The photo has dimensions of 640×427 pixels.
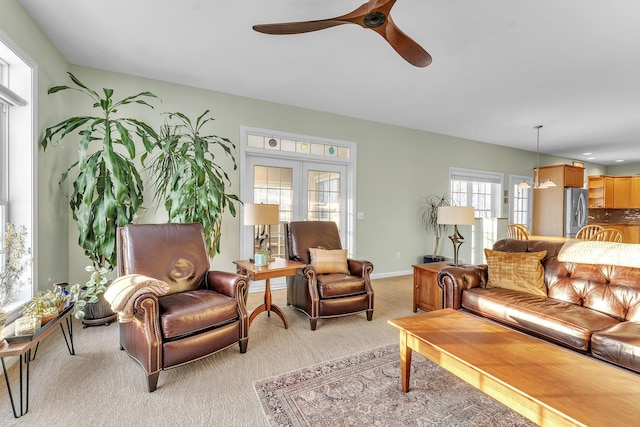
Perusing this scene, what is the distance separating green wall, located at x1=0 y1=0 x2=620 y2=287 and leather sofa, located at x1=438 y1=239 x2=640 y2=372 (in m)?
2.38

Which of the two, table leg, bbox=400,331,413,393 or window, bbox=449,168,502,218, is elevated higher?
window, bbox=449,168,502,218

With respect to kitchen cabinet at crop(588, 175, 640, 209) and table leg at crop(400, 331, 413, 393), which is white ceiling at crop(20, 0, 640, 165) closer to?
table leg at crop(400, 331, 413, 393)

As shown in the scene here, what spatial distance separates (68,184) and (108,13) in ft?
6.11

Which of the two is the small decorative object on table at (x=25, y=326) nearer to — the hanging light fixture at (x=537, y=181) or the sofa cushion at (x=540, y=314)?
the sofa cushion at (x=540, y=314)

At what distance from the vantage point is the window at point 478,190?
6.09 meters

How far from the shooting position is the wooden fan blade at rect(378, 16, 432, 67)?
1840 millimetres

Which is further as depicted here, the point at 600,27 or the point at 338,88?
the point at 338,88

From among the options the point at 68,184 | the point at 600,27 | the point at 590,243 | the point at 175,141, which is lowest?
the point at 590,243

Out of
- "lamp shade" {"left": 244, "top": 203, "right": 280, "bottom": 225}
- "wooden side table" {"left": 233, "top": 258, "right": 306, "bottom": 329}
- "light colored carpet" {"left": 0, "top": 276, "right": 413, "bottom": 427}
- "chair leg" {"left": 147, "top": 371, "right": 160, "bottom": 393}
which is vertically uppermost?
"lamp shade" {"left": 244, "top": 203, "right": 280, "bottom": 225}

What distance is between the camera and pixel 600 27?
7.97 feet

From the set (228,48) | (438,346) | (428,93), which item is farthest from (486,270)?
(228,48)

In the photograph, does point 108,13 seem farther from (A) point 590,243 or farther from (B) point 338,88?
(A) point 590,243

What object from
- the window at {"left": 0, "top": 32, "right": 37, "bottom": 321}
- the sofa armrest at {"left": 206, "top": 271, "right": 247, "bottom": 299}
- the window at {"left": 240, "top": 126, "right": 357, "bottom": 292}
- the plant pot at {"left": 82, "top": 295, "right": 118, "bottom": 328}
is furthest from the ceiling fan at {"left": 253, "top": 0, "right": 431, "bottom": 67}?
the plant pot at {"left": 82, "top": 295, "right": 118, "bottom": 328}

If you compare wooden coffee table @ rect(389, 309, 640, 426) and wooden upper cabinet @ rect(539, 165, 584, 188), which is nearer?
wooden coffee table @ rect(389, 309, 640, 426)
